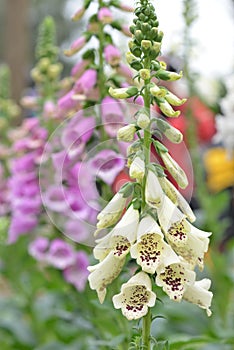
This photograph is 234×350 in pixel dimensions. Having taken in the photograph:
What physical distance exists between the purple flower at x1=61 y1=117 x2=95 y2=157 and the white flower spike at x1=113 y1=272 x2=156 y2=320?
709mm

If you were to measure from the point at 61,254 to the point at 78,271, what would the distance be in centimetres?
7

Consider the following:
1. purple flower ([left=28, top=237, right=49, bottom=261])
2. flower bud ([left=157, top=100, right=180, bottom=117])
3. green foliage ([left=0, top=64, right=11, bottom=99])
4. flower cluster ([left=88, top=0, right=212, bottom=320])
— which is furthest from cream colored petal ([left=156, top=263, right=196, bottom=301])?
green foliage ([left=0, top=64, right=11, bottom=99])

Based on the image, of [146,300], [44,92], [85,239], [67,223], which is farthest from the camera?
[44,92]

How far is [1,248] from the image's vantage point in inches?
103

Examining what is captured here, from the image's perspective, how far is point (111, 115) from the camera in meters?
1.70

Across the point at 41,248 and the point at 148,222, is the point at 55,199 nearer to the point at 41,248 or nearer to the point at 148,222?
the point at 41,248

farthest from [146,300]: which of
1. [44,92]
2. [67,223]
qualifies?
[44,92]

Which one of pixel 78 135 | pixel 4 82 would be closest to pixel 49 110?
pixel 78 135

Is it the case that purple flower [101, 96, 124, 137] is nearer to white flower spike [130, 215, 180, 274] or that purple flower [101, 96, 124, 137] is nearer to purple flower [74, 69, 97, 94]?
purple flower [74, 69, 97, 94]

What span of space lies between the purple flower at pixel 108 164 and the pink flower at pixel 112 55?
8.6 inches

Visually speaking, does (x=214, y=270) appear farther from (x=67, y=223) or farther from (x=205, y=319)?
(x=67, y=223)

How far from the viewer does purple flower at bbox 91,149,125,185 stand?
1.69 m

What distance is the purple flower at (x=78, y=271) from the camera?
2104 mm

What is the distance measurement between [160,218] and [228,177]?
3256mm
